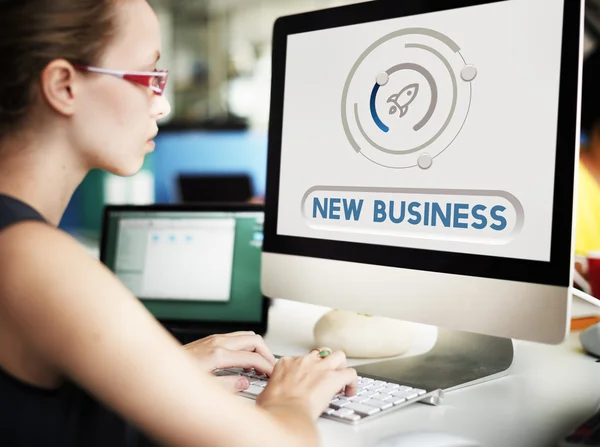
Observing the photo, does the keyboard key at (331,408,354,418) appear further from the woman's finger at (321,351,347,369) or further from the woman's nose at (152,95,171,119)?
the woman's nose at (152,95,171,119)

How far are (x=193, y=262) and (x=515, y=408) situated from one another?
621 mm

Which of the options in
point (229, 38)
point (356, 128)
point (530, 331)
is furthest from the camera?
point (229, 38)

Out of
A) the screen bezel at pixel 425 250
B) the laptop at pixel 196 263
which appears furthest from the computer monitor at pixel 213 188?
the screen bezel at pixel 425 250

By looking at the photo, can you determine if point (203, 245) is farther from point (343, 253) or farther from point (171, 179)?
point (171, 179)

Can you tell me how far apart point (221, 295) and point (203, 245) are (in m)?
0.10

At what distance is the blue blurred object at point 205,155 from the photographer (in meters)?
3.27

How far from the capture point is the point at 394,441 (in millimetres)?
590

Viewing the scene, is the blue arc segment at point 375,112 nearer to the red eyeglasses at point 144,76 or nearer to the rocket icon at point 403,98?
the rocket icon at point 403,98

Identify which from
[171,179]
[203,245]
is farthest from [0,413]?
[171,179]

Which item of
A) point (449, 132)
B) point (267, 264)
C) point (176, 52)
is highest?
point (176, 52)

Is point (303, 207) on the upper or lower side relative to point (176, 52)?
lower

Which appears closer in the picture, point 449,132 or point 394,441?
point 394,441

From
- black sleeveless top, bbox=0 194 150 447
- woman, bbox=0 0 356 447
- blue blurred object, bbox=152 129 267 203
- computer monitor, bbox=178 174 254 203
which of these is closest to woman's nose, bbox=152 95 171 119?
woman, bbox=0 0 356 447

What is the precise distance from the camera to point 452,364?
0.88 meters
